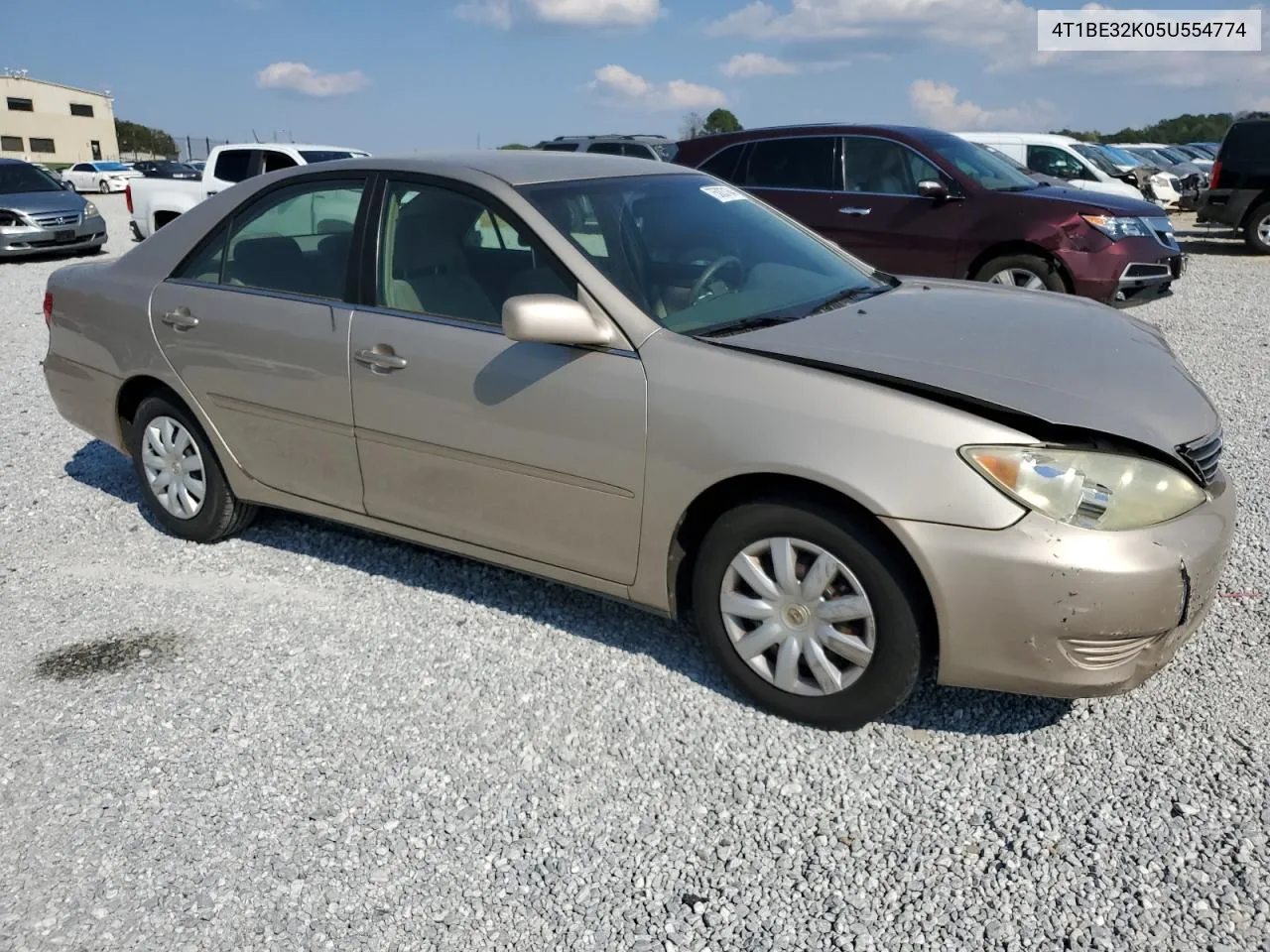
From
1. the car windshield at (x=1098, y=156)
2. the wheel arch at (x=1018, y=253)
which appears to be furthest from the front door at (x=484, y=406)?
the car windshield at (x=1098, y=156)

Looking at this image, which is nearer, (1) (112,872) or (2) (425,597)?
(1) (112,872)

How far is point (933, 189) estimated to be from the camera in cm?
915

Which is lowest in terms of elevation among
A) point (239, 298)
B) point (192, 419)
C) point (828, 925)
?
point (828, 925)

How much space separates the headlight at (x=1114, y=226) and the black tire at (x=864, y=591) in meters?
7.08

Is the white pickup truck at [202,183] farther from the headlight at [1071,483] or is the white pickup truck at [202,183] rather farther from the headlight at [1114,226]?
the headlight at [1071,483]

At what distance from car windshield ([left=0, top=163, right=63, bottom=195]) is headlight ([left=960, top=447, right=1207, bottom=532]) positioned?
699 inches

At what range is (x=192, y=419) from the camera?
4543 millimetres

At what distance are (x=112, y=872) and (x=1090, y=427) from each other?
273 cm

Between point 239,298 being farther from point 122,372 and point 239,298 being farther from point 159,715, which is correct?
point 159,715

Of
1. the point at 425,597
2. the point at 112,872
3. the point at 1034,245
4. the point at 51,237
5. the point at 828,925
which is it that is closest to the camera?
the point at 828,925

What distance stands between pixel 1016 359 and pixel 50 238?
16.4 m

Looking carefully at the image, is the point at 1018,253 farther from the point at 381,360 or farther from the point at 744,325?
the point at 381,360

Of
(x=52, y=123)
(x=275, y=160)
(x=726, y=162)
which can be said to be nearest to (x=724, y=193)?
(x=726, y=162)

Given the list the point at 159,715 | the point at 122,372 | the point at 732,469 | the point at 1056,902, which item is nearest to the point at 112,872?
the point at 159,715
